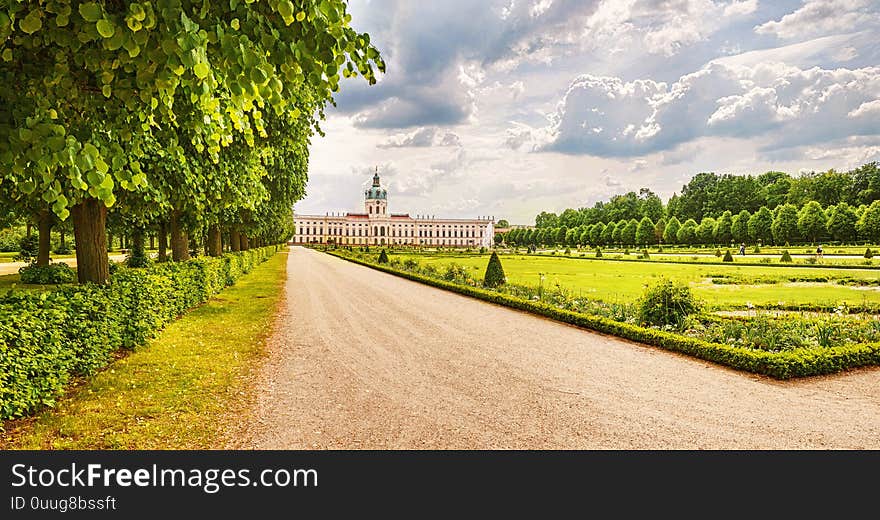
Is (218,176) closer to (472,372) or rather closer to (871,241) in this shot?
(472,372)

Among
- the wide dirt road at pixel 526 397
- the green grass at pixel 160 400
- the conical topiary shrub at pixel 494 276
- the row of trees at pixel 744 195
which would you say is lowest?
the wide dirt road at pixel 526 397

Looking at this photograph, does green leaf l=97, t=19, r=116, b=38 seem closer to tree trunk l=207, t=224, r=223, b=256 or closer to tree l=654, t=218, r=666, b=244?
tree trunk l=207, t=224, r=223, b=256

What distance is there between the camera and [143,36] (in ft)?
9.97

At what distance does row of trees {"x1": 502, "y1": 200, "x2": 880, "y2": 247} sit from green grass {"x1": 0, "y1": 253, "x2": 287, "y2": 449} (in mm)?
59478

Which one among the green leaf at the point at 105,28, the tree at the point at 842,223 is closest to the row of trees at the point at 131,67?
the green leaf at the point at 105,28

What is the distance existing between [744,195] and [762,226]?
29479 millimetres

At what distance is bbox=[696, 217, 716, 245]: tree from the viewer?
219ft

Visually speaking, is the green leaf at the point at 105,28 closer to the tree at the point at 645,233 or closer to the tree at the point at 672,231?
the tree at the point at 672,231

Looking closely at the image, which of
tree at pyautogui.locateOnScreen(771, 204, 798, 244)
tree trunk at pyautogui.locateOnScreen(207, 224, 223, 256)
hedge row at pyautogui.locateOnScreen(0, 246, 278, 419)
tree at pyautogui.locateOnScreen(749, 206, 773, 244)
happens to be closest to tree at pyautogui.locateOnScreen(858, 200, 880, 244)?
tree at pyautogui.locateOnScreen(771, 204, 798, 244)

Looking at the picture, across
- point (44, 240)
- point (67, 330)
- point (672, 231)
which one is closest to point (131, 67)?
point (67, 330)

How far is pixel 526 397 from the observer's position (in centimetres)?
624

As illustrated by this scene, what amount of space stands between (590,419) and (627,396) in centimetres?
115

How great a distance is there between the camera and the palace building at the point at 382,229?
5945 inches

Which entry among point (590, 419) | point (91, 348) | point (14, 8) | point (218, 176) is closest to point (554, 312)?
point (590, 419)
